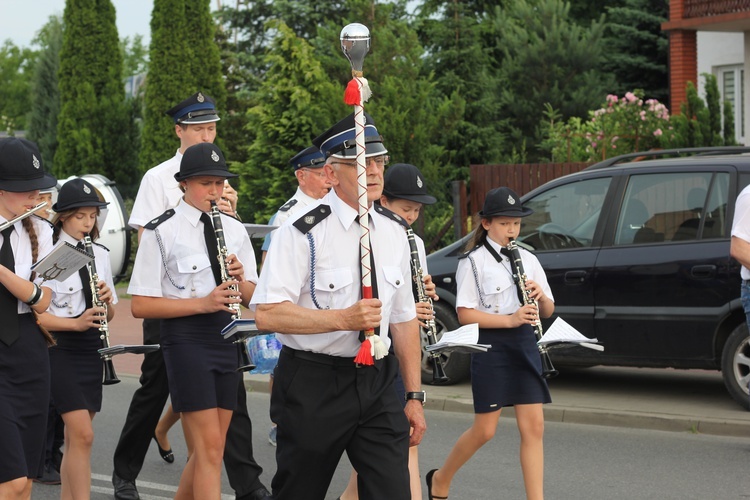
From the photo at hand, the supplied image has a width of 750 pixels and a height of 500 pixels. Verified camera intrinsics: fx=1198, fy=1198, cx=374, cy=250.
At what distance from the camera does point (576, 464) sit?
8.16 meters

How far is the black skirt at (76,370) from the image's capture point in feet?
21.3

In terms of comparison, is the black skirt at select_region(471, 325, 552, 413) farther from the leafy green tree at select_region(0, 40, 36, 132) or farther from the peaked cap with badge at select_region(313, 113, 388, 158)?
the leafy green tree at select_region(0, 40, 36, 132)

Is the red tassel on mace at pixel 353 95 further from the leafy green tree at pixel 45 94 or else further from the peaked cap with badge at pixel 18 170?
the leafy green tree at pixel 45 94

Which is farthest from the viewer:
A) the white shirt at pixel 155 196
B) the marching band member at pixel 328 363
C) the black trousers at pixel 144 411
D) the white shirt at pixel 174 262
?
the black trousers at pixel 144 411

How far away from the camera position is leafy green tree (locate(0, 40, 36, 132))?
73.1 m

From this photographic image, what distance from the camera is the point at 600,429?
9344 millimetres

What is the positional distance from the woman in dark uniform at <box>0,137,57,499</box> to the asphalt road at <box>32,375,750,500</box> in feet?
7.91

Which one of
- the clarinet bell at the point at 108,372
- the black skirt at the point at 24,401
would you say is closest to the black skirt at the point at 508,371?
the clarinet bell at the point at 108,372

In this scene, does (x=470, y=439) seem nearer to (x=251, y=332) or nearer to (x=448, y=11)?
(x=251, y=332)

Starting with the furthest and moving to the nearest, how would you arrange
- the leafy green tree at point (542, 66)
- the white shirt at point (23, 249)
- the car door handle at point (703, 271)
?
the leafy green tree at point (542, 66) < the car door handle at point (703, 271) < the white shirt at point (23, 249)

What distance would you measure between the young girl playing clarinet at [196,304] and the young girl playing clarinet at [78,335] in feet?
2.17

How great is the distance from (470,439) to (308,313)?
247 cm

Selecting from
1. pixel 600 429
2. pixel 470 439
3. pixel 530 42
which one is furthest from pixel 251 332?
pixel 530 42

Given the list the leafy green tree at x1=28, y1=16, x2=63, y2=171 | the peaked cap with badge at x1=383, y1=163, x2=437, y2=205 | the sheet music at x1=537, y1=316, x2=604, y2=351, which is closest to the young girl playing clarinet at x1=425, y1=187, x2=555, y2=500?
the sheet music at x1=537, y1=316, x2=604, y2=351
